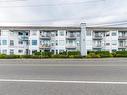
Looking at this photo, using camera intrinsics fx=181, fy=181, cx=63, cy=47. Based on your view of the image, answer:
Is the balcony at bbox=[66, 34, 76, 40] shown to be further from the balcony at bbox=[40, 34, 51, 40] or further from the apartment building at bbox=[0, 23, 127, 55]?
the balcony at bbox=[40, 34, 51, 40]

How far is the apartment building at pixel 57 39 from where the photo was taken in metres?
51.9

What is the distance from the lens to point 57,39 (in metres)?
52.4

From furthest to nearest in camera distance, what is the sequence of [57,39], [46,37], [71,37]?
[46,37] → [71,37] → [57,39]

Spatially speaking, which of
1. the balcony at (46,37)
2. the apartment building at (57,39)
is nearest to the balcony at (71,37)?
the apartment building at (57,39)

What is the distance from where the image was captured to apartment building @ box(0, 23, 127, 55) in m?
51.9

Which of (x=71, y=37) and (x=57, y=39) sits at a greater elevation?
(x=71, y=37)

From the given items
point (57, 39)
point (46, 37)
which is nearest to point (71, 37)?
point (57, 39)

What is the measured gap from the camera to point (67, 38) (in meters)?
52.7

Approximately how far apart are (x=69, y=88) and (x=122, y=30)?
164ft

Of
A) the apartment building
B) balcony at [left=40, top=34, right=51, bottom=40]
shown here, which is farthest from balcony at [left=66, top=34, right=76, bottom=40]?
balcony at [left=40, top=34, right=51, bottom=40]

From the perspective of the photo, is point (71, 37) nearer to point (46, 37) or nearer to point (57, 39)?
point (57, 39)

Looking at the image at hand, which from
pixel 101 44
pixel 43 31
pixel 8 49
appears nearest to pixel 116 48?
pixel 101 44

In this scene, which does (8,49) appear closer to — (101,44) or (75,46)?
(75,46)

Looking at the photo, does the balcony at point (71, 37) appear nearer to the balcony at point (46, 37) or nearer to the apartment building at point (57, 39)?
the apartment building at point (57, 39)
